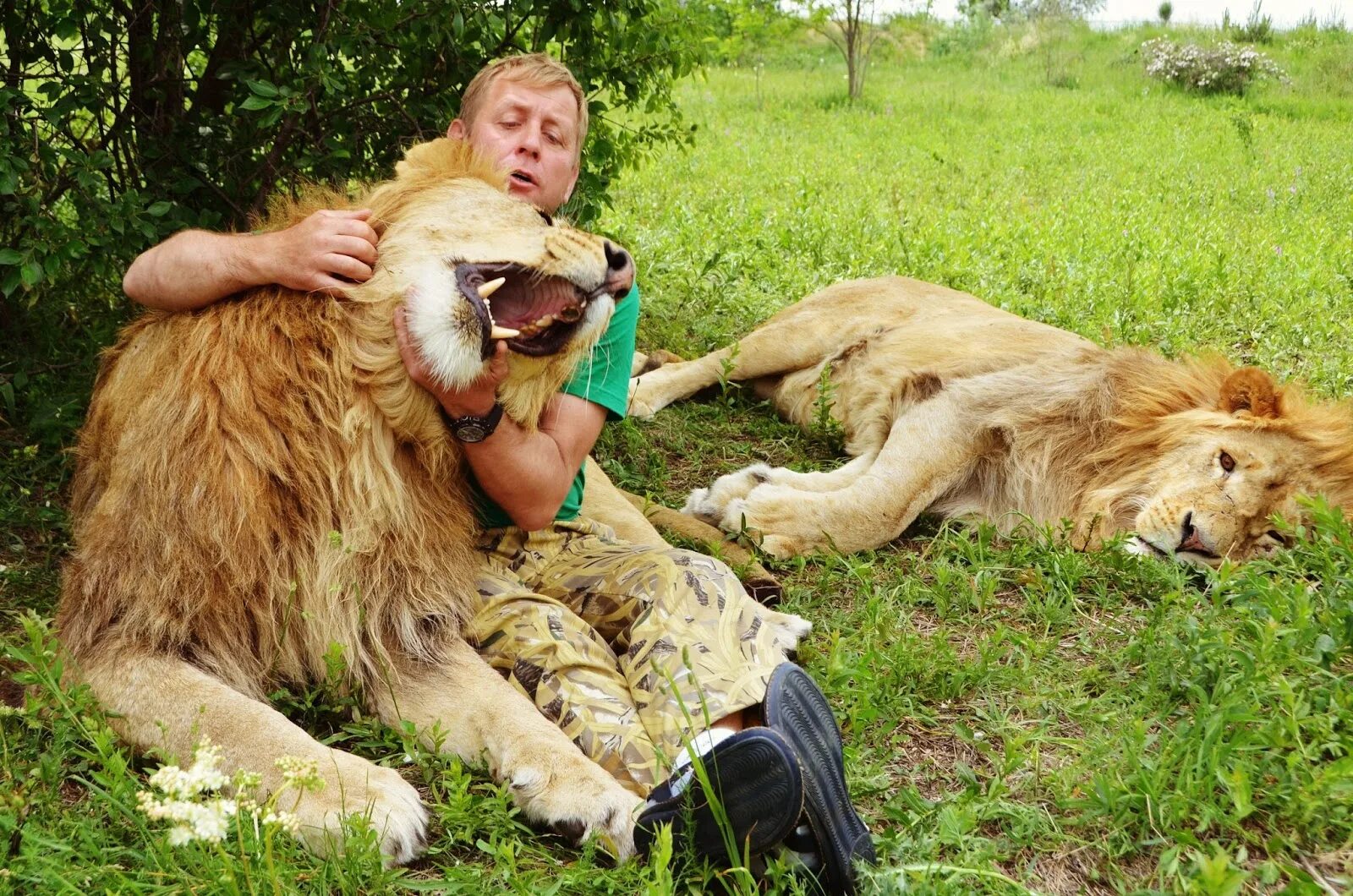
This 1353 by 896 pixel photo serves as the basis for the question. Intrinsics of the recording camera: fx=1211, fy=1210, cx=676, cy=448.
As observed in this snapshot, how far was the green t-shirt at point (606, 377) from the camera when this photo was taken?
10.0 feet

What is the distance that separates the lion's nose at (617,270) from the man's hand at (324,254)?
1.73 feet

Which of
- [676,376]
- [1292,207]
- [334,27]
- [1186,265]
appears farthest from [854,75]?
[334,27]

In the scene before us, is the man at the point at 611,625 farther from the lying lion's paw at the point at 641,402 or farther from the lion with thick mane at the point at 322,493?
the lying lion's paw at the point at 641,402

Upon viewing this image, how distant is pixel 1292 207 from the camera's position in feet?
31.4

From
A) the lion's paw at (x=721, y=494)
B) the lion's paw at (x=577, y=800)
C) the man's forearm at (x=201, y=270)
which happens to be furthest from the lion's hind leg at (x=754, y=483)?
the man's forearm at (x=201, y=270)

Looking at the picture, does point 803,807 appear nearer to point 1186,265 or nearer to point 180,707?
point 180,707

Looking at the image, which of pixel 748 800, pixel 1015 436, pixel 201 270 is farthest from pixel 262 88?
pixel 1015 436

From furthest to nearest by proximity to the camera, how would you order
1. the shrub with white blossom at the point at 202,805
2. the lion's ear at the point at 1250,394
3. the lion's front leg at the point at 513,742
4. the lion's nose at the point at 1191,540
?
the lion's ear at the point at 1250,394, the lion's nose at the point at 1191,540, the lion's front leg at the point at 513,742, the shrub with white blossom at the point at 202,805

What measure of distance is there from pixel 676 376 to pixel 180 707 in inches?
123

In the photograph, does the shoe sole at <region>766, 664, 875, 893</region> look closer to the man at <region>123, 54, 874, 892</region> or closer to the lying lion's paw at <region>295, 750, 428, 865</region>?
the man at <region>123, 54, 874, 892</region>

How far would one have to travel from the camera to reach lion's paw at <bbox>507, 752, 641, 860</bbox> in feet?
7.66

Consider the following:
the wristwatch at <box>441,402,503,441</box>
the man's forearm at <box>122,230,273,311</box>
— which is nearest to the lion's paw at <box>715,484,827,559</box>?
the wristwatch at <box>441,402,503,441</box>

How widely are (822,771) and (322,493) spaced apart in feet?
4.16

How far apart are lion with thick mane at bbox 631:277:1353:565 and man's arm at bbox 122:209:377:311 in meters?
1.83
